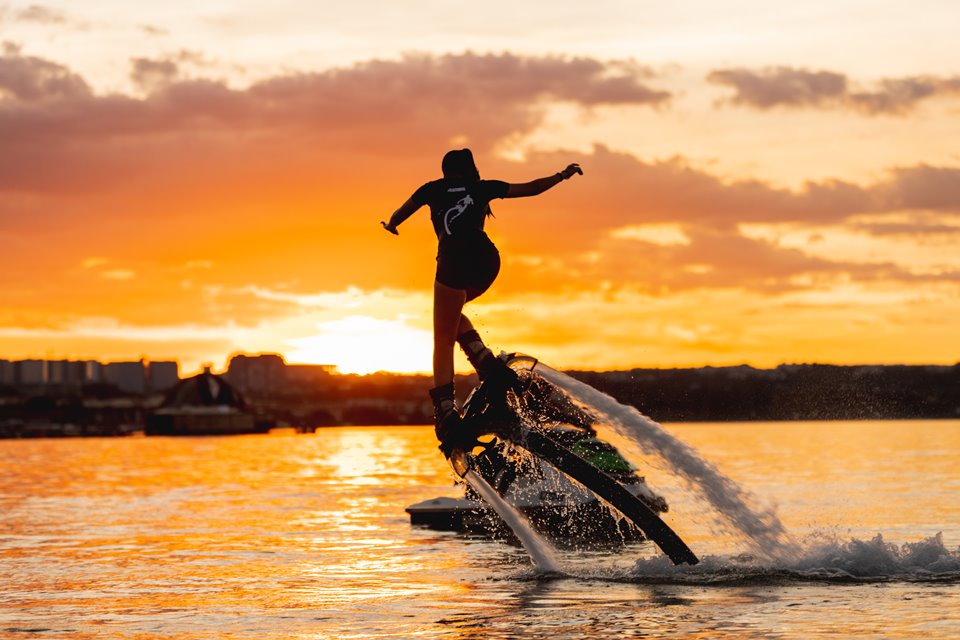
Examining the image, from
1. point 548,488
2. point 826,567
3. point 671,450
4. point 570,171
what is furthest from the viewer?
point 548,488

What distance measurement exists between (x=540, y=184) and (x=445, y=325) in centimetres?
245

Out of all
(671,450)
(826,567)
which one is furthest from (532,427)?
(826,567)

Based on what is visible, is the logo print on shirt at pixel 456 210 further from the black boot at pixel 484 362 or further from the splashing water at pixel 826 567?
the splashing water at pixel 826 567

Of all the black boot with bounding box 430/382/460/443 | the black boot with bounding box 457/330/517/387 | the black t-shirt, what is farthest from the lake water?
the black t-shirt

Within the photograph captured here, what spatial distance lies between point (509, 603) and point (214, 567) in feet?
34.9

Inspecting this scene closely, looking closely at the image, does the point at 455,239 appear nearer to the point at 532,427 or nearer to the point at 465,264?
the point at 465,264

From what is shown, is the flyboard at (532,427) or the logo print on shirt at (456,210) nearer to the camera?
the logo print on shirt at (456,210)

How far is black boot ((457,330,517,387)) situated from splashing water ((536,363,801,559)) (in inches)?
65.1

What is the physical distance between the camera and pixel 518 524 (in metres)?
25.5

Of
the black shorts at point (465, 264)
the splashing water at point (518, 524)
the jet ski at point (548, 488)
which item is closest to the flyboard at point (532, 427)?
the jet ski at point (548, 488)

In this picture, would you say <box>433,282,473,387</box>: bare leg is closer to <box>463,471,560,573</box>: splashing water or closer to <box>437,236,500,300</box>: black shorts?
<box>437,236,500,300</box>: black shorts

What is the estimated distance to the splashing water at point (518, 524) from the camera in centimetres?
2327

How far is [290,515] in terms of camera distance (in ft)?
176

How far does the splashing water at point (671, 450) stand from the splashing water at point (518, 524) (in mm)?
1985
